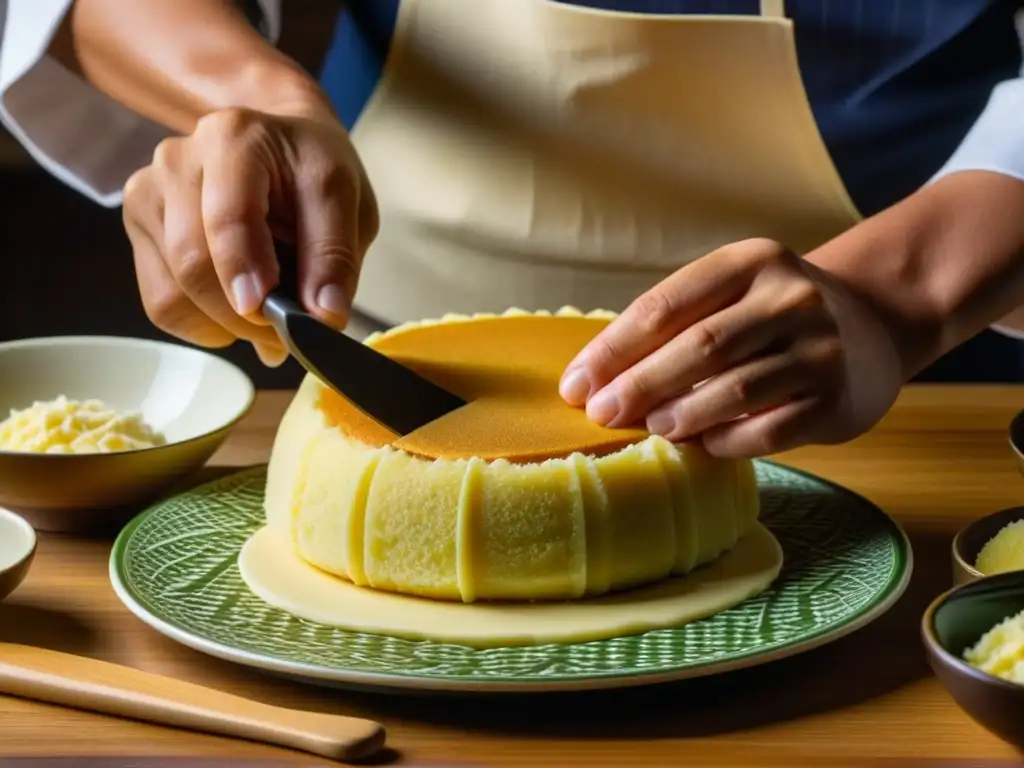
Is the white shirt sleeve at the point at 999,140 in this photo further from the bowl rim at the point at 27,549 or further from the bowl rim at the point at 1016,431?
the bowl rim at the point at 27,549

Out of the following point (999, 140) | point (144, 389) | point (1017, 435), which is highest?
point (999, 140)

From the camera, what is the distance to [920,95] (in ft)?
5.69

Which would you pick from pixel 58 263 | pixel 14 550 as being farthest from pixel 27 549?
pixel 58 263

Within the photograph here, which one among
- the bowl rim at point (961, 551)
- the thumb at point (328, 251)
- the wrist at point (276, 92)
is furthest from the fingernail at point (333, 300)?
the bowl rim at point (961, 551)

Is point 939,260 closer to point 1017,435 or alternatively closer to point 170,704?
point 1017,435

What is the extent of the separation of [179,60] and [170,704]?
0.87 metres

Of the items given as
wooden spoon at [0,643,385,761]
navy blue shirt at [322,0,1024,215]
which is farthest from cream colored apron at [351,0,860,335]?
wooden spoon at [0,643,385,761]

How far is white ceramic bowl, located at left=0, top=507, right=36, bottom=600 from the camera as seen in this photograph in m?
1.14

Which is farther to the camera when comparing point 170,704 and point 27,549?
point 27,549

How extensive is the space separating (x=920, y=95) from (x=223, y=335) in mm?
864

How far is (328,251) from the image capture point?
128cm

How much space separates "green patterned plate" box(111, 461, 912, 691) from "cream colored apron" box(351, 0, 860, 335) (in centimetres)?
47

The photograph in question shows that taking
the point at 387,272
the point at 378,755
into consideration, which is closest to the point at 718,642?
the point at 378,755

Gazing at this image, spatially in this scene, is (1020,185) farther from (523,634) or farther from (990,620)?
(523,634)
